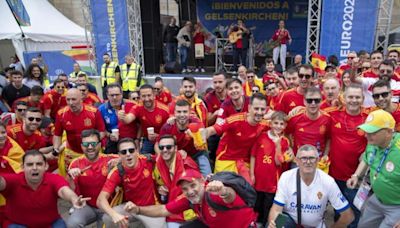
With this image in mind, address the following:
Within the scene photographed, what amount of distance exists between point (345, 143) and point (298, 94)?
3.89ft

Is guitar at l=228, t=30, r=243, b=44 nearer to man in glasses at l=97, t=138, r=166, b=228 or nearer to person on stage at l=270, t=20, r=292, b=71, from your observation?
person on stage at l=270, t=20, r=292, b=71

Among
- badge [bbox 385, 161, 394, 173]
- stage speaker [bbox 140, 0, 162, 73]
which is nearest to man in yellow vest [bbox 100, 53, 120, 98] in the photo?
stage speaker [bbox 140, 0, 162, 73]

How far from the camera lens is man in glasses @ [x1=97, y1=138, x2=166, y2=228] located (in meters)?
3.94

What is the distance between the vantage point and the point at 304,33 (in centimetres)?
1536

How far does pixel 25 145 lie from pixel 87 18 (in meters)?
9.01

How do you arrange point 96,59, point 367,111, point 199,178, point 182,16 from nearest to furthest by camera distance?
point 199,178 < point 367,111 < point 96,59 < point 182,16

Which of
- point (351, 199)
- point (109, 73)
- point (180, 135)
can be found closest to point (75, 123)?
point (180, 135)

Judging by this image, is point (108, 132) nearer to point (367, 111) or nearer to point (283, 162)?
point (283, 162)

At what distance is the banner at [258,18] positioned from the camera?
15305 millimetres

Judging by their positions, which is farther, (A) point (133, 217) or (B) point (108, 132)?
(B) point (108, 132)

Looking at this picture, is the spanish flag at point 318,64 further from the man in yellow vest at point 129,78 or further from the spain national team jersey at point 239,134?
the man in yellow vest at point 129,78

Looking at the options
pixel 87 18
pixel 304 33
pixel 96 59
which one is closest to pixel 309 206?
pixel 96 59

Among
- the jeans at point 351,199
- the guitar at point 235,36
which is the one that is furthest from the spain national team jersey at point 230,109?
the guitar at point 235,36

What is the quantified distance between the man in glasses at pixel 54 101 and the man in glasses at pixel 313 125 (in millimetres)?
4624
